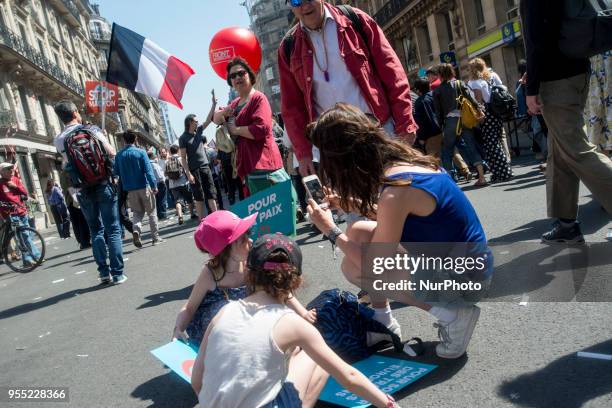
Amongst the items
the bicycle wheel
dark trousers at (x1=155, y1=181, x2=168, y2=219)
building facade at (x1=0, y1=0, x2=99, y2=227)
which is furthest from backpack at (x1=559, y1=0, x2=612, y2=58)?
building facade at (x1=0, y1=0, x2=99, y2=227)

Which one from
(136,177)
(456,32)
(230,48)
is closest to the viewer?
(230,48)

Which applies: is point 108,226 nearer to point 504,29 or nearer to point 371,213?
point 371,213

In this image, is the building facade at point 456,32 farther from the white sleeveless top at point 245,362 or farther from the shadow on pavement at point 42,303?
the white sleeveless top at point 245,362

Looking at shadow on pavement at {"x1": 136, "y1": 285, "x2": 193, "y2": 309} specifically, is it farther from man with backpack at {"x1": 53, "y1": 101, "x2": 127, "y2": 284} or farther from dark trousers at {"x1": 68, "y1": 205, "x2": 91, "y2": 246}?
dark trousers at {"x1": 68, "y1": 205, "x2": 91, "y2": 246}

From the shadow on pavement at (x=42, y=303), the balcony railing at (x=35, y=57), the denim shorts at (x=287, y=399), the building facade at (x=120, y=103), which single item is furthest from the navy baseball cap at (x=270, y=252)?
the building facade at (x=120, y=103)

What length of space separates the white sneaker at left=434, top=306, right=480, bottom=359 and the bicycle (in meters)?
8.82

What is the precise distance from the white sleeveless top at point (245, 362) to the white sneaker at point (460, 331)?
0.86m

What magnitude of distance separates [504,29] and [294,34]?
19.2 meters

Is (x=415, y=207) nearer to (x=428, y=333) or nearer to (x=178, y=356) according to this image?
(x=428, y=333)

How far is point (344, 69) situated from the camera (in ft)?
11.4

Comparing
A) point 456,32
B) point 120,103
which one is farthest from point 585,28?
point 120,103

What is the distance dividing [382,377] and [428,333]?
1.92ft

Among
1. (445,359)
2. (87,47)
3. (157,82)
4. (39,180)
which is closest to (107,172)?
(157,82)

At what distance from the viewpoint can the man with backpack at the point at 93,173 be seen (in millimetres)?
5934
